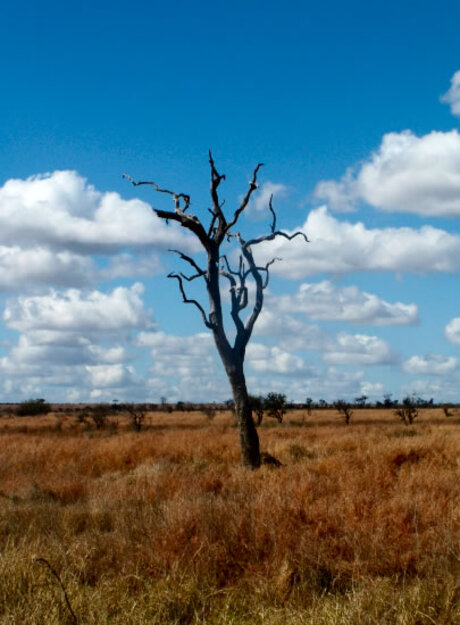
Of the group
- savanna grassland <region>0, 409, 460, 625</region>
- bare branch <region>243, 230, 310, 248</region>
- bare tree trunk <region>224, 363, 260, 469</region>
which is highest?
bare branch <region>243, 230, 310, 248</region>

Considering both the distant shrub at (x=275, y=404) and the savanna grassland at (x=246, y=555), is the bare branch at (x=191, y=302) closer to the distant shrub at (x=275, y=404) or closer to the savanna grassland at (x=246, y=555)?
the savanna grassland at (x=246, y=555)

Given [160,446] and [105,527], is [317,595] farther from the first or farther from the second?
[160,446]

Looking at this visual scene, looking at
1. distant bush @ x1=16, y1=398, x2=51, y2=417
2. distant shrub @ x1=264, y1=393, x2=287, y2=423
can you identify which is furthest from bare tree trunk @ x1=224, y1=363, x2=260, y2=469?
distant bush @ x1=16, y1=398, x2=51, y2=417

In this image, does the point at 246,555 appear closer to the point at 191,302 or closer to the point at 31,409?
the point at 191,302

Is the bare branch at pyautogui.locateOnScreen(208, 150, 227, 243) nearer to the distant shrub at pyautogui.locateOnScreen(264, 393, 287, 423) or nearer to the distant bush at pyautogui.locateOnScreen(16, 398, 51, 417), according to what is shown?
the distant shrub at pyautogui.locateOnScreen(264, 393, 287, 423)

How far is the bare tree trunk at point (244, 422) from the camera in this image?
16797mm

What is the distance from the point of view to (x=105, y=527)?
945 cm

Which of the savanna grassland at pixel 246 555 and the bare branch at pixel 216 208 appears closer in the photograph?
the savanna grassland at pixel 246 555

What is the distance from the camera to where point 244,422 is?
17.2 meters

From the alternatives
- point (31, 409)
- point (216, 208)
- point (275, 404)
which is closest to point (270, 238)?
point (216, 208)

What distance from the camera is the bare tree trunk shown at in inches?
661

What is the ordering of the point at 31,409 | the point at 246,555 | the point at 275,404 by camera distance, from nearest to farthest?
the point at 246,555 → the point at 275,404 → the point at 31,409

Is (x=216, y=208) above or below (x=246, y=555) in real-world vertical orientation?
above

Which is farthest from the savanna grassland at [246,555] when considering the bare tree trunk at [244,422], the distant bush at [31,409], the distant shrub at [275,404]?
the distant bush at [31,409]
